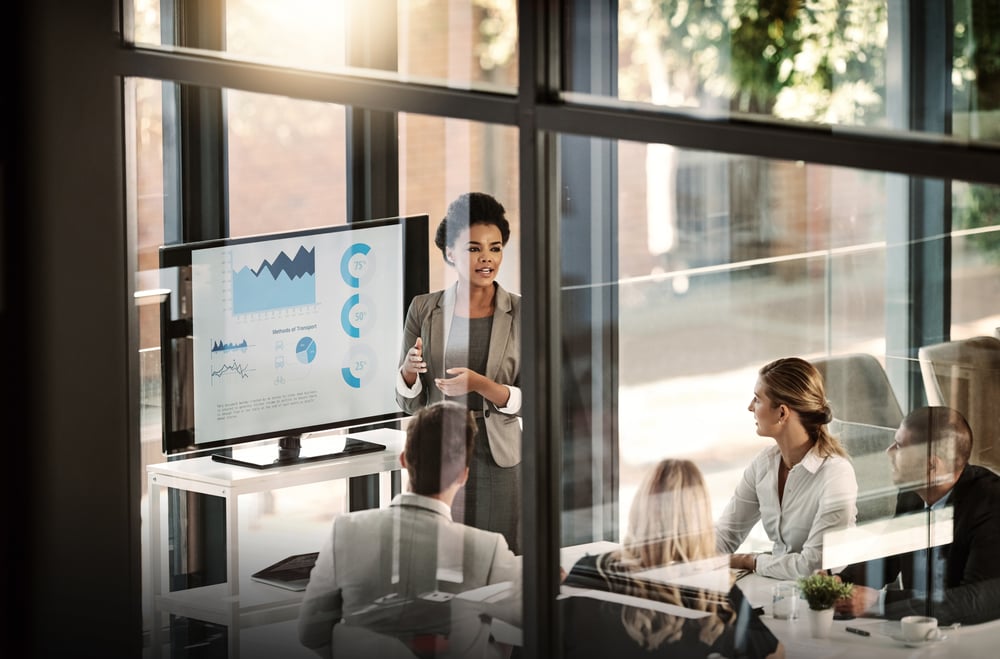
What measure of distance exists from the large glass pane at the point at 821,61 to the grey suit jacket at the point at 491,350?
46 centimetres

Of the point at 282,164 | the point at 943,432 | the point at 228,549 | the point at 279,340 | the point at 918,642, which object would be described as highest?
the point at 282,164

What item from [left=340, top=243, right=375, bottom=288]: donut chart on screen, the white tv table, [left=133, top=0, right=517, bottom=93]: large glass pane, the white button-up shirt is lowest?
the white tv table

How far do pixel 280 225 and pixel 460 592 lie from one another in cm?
102

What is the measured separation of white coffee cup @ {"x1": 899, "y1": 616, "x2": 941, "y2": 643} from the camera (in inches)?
68.6

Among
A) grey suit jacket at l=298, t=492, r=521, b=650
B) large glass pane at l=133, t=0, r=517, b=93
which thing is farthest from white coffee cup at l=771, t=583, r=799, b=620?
large glass pane at l=133, t=0, r=517, b=93

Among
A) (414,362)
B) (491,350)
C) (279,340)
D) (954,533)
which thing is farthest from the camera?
(279,340)

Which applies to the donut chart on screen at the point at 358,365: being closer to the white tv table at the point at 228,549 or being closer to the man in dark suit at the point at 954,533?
the white tv table at the point at 228,549

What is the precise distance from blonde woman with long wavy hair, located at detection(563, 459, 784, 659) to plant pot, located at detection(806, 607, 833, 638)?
0.07 metres

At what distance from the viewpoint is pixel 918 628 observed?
5.76 feet

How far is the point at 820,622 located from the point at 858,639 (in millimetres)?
59

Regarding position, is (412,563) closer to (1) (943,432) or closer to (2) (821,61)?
(1) (943,432)

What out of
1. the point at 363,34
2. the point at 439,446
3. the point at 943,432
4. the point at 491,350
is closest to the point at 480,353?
the point at 491,350

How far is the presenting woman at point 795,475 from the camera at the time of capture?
6.11 feet

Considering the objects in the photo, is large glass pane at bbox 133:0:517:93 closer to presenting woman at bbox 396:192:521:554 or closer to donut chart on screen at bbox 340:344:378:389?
presenting woman at bbox 396:192:521:554
